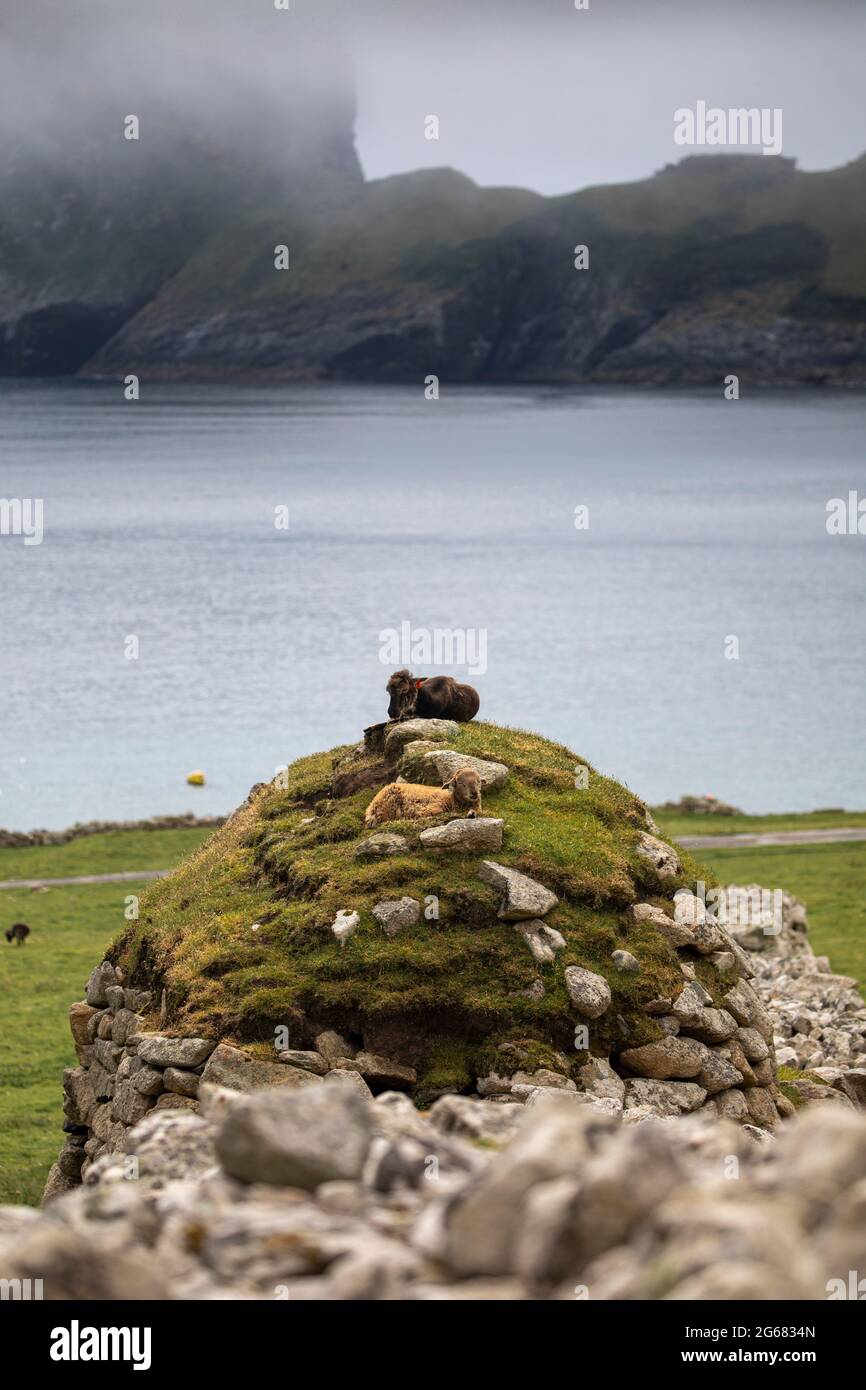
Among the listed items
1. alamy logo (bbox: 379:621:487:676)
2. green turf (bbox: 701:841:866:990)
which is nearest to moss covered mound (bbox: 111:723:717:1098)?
green turf (bbox: 701:841:866:990)

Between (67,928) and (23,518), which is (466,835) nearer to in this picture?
(67,928)

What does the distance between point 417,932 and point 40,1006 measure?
71.8 ft

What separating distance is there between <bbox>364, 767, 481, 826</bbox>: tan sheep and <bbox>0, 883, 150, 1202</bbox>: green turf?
10057 mm

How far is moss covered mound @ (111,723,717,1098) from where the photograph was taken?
810 inches

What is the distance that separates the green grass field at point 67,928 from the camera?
105ft

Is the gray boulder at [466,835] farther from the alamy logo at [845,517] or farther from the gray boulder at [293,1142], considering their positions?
the alamy logo at [845,517]

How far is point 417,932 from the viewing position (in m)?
21.5

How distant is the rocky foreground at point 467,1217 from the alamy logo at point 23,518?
516 ft

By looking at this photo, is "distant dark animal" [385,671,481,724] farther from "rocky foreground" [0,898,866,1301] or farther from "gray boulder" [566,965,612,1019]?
"rocky foreground" [0,898,866,1301]

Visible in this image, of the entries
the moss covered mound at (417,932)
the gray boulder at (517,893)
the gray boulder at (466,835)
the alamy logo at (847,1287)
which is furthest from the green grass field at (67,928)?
the alamy logo at (847,1287)

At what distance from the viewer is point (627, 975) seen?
21.5 m
